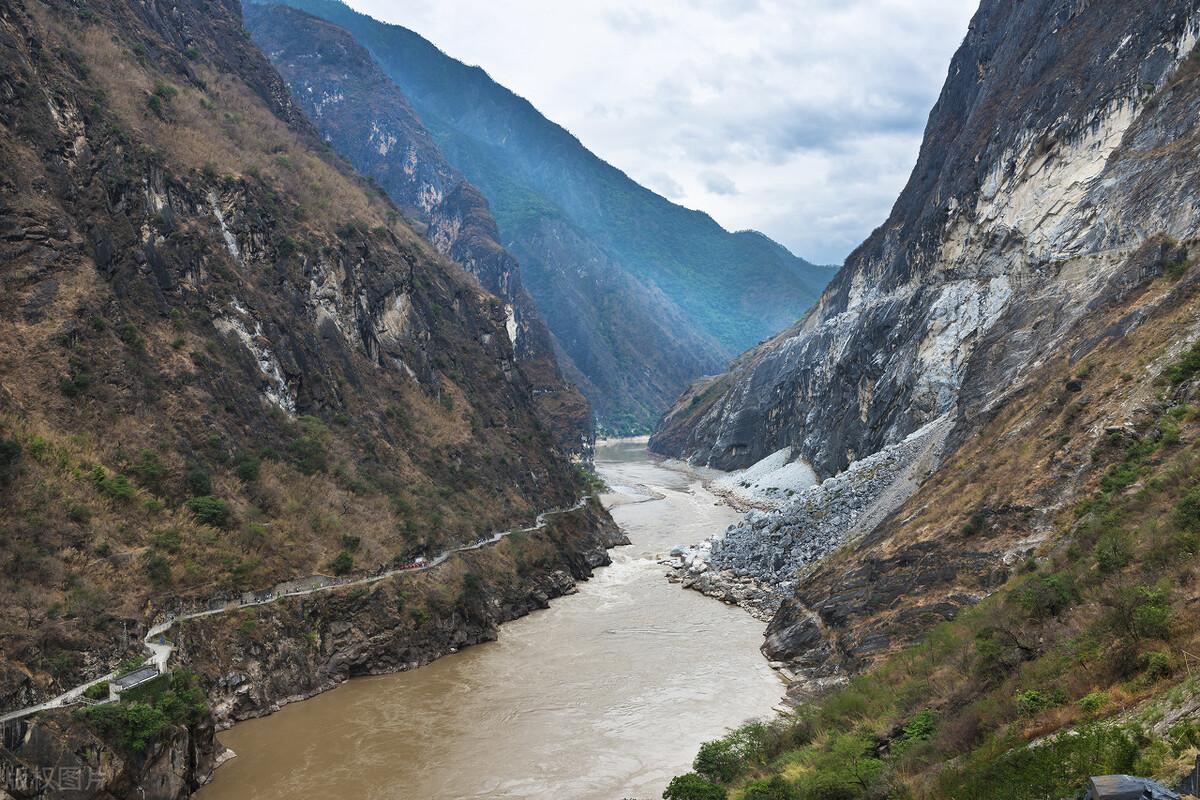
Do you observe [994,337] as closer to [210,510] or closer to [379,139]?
[210,510]

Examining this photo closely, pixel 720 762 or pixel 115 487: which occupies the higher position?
pixel 115 487

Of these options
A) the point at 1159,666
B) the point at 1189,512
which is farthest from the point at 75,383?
the point at 1189,512

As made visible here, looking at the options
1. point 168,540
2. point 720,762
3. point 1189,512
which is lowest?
point 720,762

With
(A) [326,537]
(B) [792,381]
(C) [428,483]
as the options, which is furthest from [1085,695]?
(B) [792,381]

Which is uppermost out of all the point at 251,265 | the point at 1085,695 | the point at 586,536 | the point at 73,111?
the point at 73,111

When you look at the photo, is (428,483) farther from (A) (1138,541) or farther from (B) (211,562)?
(A) (1138,541)

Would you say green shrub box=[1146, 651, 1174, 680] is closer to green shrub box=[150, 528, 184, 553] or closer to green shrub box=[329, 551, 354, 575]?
green shrub box=[150, 528, 184, 553]
